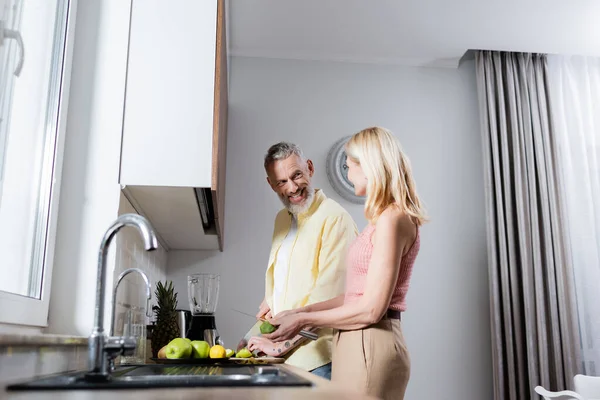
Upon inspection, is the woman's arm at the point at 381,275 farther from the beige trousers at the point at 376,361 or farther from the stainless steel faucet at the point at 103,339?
the stainless steel faucet at the point at 103,339

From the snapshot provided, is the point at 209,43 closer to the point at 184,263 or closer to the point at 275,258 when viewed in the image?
the point at 275,258

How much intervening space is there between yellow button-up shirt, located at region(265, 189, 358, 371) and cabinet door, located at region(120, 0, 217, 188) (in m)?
0.69

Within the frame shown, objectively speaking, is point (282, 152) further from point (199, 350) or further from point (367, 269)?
point (199, 350)

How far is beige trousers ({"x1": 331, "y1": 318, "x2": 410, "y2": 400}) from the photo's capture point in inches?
71.7

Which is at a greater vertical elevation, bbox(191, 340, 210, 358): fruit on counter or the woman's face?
the woman's face

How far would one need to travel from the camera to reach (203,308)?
8.17ft

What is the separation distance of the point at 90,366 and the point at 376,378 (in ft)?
3.15

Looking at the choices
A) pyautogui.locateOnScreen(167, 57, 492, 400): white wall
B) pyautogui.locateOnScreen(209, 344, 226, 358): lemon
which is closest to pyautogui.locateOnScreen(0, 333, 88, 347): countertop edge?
pyautogui.locateOnScreen(209, 344, 226, 358): lemon

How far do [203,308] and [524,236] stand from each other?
2.00m

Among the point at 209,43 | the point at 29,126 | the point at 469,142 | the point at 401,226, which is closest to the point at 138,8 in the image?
the point at 209,43

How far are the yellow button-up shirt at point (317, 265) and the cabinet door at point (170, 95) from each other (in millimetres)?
694

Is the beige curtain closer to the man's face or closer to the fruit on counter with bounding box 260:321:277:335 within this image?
the man's face

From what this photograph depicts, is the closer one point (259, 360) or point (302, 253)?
point (259, 360)

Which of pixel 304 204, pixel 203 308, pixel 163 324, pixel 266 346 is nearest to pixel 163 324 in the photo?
pixel 163 324
